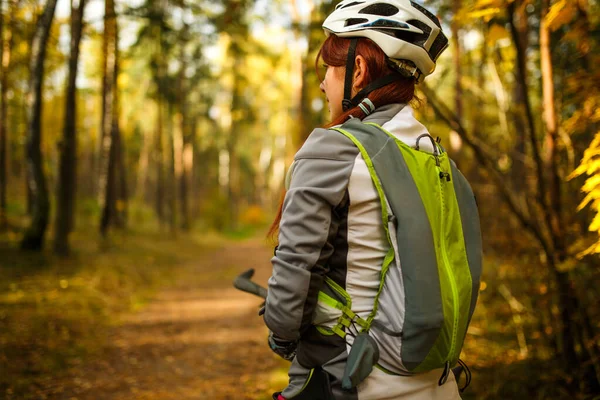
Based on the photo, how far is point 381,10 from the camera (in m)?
1.93

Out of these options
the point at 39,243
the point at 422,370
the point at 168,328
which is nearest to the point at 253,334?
the point at 168,328

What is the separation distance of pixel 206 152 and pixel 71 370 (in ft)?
110

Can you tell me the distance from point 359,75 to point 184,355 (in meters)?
5.31

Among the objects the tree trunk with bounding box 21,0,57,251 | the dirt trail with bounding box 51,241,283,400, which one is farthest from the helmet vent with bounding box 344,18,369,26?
the tree trunk with bounding box 21,0,57,251

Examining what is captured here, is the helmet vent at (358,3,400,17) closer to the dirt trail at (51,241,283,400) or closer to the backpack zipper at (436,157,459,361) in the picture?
the backpack zipper at (436,157,459,361)

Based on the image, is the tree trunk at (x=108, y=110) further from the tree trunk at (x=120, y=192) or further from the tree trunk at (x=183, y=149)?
the tree trunk at (x=183, y=149)

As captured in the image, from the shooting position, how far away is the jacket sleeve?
1.59m

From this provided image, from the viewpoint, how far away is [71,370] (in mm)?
5461

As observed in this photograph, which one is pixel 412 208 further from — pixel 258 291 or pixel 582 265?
pixel 582 265

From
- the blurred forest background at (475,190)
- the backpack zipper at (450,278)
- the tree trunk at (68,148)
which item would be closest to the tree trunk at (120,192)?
the blurred forest background at (475,190)

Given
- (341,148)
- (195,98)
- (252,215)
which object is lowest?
(252,215)

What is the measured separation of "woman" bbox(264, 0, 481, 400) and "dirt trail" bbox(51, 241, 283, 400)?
372 cm

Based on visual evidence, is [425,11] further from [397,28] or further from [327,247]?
[327,247]

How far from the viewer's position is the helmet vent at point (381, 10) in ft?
6.24
